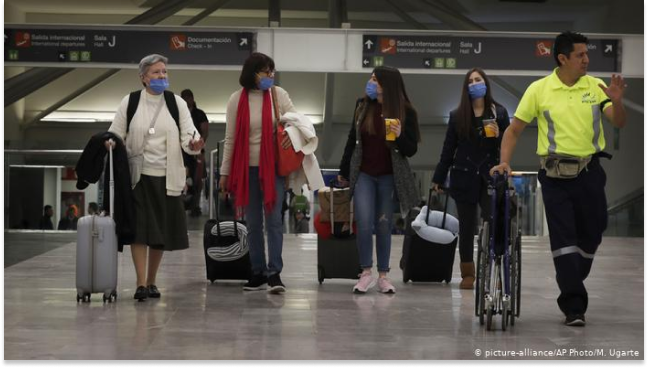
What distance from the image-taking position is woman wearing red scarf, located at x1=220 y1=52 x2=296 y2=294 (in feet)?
26.9

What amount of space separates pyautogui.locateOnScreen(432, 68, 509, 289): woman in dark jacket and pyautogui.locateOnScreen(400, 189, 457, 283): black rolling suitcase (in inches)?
13.8

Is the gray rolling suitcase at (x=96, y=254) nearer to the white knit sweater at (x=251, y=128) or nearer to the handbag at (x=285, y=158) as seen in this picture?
the white knit sweater at (x=251, y=128)

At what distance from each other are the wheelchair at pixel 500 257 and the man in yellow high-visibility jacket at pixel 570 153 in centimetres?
23

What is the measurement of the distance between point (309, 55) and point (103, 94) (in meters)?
11.0

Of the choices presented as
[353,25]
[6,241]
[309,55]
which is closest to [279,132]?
[6,241]

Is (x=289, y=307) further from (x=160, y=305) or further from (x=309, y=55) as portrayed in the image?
(x=309, y=55)

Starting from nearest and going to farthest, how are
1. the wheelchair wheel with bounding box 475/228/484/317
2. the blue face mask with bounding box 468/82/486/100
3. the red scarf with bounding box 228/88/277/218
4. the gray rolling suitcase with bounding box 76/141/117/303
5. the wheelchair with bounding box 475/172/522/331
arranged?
the wheelchair with bounding box 475/172/522/331 < the wheelchair wheel with bounding box 475/228/484/317 < the gray rolling suitcase with bounding box 76/141/117/303 < the red scarf with bounding box 228/88/277/218 < the blue face mask with bounding box 468/82/486/100

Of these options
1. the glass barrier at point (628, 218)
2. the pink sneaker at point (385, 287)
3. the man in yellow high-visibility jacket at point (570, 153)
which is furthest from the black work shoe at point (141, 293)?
the glass barrier at point (628, 218)

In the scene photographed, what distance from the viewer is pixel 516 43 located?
1805cm

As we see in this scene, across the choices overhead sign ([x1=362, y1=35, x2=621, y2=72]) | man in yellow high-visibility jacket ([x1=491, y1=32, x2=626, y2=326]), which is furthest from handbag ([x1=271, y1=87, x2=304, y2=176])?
overhead sign ([x1=362, y1=35, x2=621, y2=72])

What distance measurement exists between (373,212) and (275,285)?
92cm

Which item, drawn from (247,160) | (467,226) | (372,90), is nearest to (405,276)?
(467,226)

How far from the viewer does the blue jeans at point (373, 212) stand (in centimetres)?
834

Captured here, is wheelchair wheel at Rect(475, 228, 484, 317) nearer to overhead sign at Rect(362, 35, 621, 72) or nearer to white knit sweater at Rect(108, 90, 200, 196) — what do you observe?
white knit sweater at Rect(108, 90, 200, 196)
